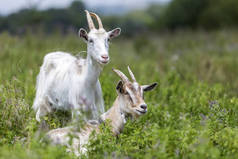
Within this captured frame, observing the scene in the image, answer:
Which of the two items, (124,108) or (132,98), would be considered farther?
(124,108)

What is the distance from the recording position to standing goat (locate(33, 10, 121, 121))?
17.4 ft

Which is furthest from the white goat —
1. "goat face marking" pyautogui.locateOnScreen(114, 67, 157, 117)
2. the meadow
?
the meadow

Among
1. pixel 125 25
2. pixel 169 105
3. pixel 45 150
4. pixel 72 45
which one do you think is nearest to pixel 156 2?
pixel 125 25

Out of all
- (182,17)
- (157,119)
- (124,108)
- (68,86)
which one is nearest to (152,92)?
(157,119)

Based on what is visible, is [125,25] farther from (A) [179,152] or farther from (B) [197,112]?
(A) [179,152]

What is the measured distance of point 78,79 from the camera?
5570 millimetres

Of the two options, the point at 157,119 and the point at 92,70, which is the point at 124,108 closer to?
the point at 92,70

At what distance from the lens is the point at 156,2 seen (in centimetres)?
5831

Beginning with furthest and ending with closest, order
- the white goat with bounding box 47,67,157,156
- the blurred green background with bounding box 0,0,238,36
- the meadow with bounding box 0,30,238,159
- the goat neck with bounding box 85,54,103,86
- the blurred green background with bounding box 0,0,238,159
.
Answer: the blurred green background with bounding box 0,0,238,36
the goat neck with bounding box 85,54,103,86
the white goat with bounding box 47,67,157,156
the blurred green background with bounding box 0,0,238,159
the meadow with bounding box 0,30,238,159

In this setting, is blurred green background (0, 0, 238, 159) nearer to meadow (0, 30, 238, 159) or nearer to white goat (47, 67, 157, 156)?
meadow (0, 30, 238, 159)

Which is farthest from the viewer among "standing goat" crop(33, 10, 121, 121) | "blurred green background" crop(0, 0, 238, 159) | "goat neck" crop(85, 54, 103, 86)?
"goat neck" crop(85, 54, 103, 86)

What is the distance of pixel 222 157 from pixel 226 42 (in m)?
15.9

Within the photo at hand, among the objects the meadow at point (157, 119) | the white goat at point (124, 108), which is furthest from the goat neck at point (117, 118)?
the meadow at point (157, 119)

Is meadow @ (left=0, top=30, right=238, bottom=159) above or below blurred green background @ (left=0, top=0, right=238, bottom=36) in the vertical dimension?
above
